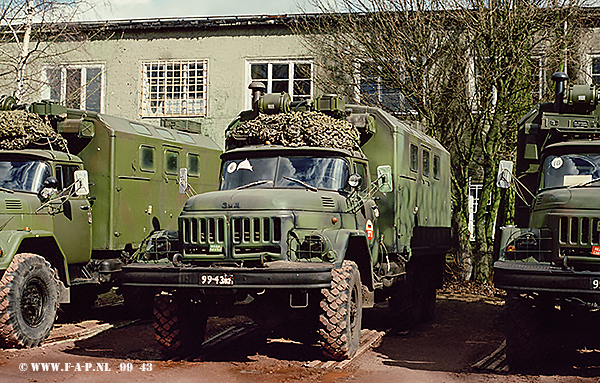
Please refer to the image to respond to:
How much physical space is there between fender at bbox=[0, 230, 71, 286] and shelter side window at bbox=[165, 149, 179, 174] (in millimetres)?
3237

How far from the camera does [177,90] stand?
22562mm

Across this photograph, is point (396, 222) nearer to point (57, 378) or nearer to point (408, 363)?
point (408, 363)

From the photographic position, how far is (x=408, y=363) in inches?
376

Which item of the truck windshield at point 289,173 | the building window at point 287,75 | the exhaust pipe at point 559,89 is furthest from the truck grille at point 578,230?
the building window at point 287,75

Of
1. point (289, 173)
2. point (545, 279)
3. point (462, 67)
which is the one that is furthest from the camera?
point (462, 67)

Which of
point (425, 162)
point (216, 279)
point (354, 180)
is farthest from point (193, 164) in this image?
point (216, 279)

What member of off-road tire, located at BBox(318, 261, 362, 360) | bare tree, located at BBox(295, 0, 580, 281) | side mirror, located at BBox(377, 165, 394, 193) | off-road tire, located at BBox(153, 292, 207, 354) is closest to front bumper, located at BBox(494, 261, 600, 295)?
off-road tire, located at BBox(318, 261, 362, 360)

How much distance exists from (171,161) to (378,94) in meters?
6.31

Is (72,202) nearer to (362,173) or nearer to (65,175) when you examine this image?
(65,175)

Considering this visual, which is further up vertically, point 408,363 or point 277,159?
point 277,159

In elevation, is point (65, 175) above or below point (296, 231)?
above

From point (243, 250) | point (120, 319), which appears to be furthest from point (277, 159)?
point (120, 319)

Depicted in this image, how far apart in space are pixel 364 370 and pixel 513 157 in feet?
32.7

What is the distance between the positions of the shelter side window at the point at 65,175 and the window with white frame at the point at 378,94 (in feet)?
27.4
